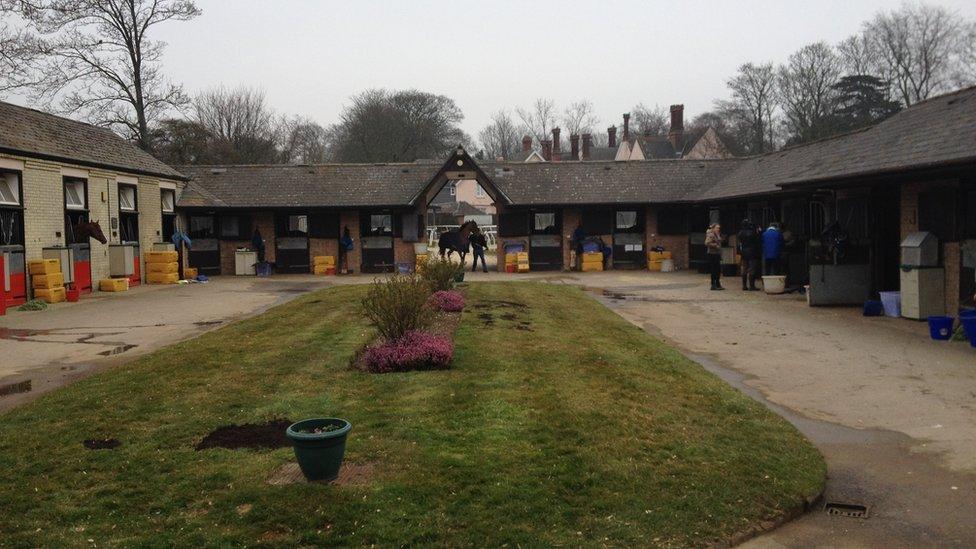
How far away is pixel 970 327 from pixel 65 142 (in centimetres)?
2321

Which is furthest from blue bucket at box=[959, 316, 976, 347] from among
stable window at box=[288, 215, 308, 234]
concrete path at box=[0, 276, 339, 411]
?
stable window at box=[288, 215, 308, 234]

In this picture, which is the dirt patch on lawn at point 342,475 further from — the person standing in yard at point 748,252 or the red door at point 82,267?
the person standing in yard at point 748,252

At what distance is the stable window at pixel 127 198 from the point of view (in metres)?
25.6

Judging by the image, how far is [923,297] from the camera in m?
15.2

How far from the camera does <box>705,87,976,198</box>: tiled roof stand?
47.0 ft

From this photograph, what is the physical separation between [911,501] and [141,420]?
7029mm

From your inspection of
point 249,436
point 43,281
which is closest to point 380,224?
point 43,281

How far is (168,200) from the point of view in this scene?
97.1 ft

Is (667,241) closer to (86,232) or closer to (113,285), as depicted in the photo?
(113,285)

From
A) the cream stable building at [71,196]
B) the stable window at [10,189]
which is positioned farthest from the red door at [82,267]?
the stable window at [10,189]

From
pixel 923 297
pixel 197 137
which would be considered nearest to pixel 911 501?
pixel 923 297

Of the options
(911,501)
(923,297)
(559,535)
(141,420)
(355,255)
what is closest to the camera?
(559,535)

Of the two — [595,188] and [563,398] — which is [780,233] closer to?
[595,188]

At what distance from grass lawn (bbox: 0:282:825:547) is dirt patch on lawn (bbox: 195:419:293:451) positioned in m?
0.17
